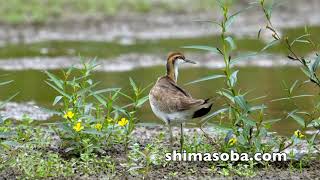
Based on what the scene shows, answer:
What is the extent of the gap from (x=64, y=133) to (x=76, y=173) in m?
0.91

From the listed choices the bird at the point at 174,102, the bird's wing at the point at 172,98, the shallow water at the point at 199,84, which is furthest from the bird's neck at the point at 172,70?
the shallow water at the point at 199,84

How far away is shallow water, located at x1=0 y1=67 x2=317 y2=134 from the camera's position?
11359 millimetres

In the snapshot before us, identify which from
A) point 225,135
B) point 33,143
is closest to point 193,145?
point 225,135

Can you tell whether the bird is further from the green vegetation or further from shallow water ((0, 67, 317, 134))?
the green vegetation

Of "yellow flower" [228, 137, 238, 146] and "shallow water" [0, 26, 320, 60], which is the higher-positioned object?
"yellow flower" [228, 137, 238, 146]

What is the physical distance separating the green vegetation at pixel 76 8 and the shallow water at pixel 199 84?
5.28m

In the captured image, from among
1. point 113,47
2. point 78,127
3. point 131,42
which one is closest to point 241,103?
point 78,127

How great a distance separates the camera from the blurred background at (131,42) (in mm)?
13383

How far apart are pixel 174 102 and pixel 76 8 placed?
14746mm

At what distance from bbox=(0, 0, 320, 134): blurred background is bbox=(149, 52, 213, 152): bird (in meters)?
2.76

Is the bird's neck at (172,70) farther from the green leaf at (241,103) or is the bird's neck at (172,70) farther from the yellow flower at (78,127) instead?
the yellow flower at (78,127)

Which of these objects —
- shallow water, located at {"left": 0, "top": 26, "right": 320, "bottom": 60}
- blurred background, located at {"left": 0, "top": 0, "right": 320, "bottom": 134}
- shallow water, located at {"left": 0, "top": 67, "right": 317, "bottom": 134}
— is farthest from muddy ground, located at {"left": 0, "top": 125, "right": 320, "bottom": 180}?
shallow water, located at {"left": 0, "top": 26, "right": 320, "bottom": 60}

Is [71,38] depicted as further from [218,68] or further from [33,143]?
[33,143]

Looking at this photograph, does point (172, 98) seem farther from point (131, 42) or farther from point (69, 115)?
point (131, 42)
